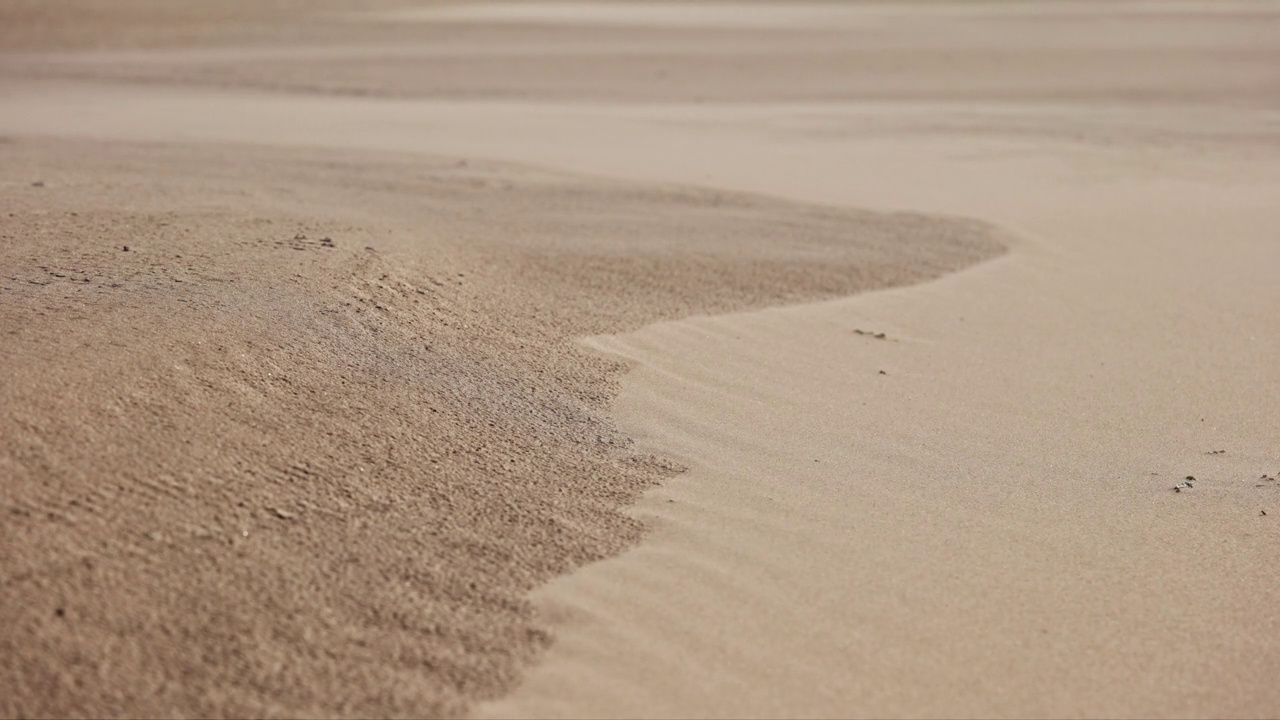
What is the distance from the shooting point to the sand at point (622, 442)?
259 centimetres

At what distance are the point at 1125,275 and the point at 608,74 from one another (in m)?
10.8

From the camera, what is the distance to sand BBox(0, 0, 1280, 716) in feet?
8.49

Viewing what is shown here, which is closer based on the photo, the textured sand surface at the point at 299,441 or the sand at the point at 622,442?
the textured sand surface at the point at 299,441

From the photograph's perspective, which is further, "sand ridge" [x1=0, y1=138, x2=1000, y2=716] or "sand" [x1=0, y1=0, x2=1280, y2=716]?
"sand" [x1=0, y1=0, x2=1280, y2=716]

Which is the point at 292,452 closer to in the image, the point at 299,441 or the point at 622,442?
the point at 299,441

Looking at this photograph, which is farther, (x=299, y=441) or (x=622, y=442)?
(x=622, y=442)

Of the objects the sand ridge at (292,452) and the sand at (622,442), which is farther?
the sand at (622,442)

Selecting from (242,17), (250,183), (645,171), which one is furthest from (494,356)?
(242,17)

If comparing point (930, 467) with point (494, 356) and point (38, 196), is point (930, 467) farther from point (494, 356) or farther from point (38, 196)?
point (38, 196)

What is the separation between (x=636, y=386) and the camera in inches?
168

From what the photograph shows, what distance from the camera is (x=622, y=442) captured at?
3781 millimetres

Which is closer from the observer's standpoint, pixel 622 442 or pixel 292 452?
pixel 292 452

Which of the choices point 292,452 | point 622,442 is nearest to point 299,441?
point 292,452

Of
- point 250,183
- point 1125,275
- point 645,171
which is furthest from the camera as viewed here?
point 645,171
